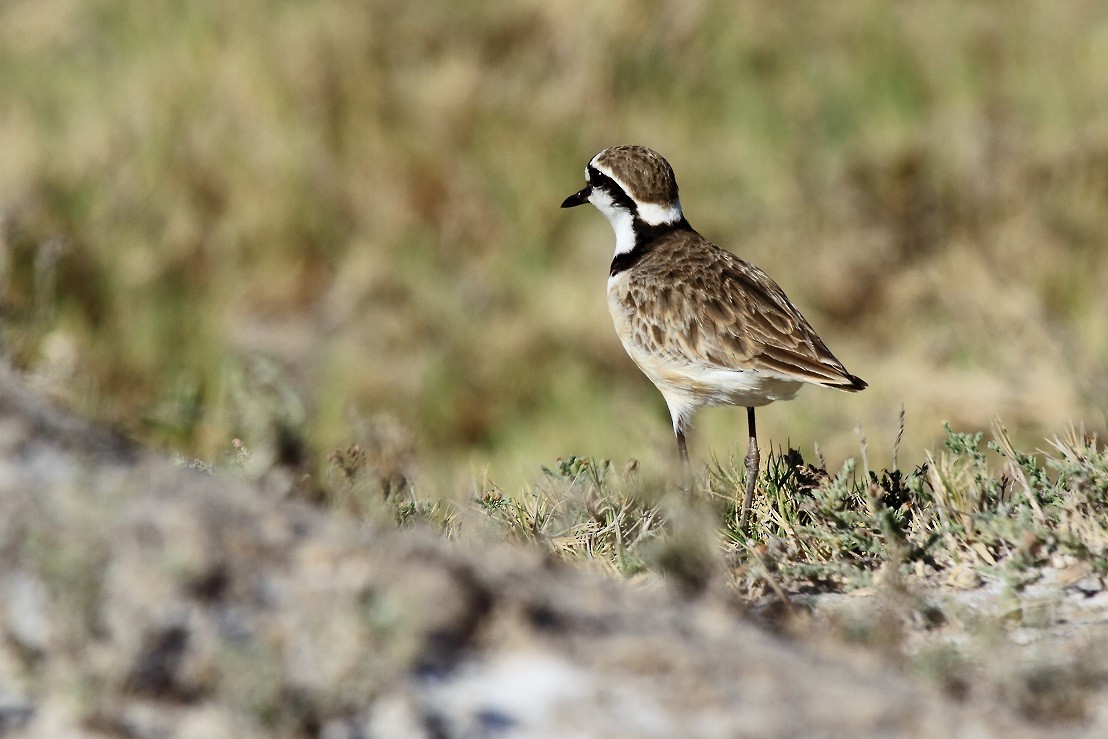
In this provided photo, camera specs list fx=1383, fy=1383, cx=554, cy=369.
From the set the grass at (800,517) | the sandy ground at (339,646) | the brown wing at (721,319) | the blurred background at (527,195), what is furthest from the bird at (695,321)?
the blurred background at (527,195)

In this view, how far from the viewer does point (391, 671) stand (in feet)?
8.66

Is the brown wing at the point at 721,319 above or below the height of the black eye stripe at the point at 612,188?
below

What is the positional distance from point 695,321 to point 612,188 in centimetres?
110

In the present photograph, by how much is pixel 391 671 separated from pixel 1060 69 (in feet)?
33.7

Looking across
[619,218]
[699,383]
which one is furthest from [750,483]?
[619,218]

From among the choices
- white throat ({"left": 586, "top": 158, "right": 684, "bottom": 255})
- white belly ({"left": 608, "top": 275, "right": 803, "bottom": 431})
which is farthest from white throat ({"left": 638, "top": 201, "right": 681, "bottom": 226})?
white belly ({"left": 608, "top": 275, "right": 803, "bottom": 431})

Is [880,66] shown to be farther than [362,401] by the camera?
Yes

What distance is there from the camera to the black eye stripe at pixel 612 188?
6277 mm

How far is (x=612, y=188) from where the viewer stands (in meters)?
6.35

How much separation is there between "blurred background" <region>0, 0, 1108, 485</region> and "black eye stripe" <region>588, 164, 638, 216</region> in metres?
2.64

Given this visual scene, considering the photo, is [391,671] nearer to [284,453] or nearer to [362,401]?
[284,453]

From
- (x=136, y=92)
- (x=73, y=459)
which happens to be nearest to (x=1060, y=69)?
(x=136, y=92)

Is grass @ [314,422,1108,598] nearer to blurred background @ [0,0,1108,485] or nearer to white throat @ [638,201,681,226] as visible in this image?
white throat @ [638,201,681,226]

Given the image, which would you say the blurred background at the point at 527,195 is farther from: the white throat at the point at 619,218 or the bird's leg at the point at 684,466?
the bird's leg at the point at 684,466
